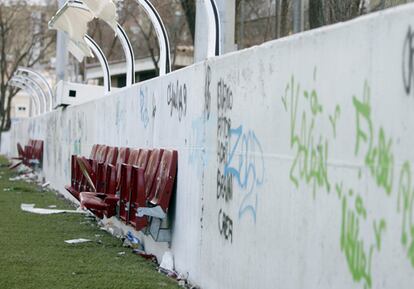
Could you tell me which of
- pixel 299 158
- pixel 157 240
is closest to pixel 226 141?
pixel 299 158

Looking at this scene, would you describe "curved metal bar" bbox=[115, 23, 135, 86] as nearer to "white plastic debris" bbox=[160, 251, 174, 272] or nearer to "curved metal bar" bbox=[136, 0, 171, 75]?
"curved metal bar" bbox=[136, 0, 171, 75]

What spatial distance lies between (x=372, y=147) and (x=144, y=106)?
6.51 m

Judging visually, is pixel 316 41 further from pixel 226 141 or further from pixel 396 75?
pixel 226 141

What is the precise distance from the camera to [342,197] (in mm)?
4703

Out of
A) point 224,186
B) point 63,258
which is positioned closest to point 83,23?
point 63,258

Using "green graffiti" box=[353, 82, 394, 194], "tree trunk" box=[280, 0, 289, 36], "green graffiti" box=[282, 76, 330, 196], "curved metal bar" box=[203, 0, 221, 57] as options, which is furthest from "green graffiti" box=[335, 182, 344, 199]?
"tree trunk" box=[280, 0, 289, 36]

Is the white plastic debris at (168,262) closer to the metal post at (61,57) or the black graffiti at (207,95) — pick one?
the black graffiti at (207,95)

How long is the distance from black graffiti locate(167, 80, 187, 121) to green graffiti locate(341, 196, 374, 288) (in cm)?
401

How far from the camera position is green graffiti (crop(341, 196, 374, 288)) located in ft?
14.3

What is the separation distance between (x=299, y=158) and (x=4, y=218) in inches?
354

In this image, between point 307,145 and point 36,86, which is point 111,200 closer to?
point 307,145

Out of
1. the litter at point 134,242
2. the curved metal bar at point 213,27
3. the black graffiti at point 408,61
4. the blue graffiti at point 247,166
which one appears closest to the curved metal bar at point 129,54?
the litter at point 134,242

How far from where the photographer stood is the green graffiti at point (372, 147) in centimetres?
419

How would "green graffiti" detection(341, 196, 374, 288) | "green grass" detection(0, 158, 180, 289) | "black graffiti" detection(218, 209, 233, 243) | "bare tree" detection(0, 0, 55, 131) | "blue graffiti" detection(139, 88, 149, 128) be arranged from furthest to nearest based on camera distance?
"bare tree" detection(0, 0, 55, 131)
"blue graffiti" detection(139, 88, 149, 128)
"green grass" detection(0, 158, 180, 289)
"black graffiti" detection(218, 209, 233, 243)
"green graffiti" detection(341, 196, 374, 288)
